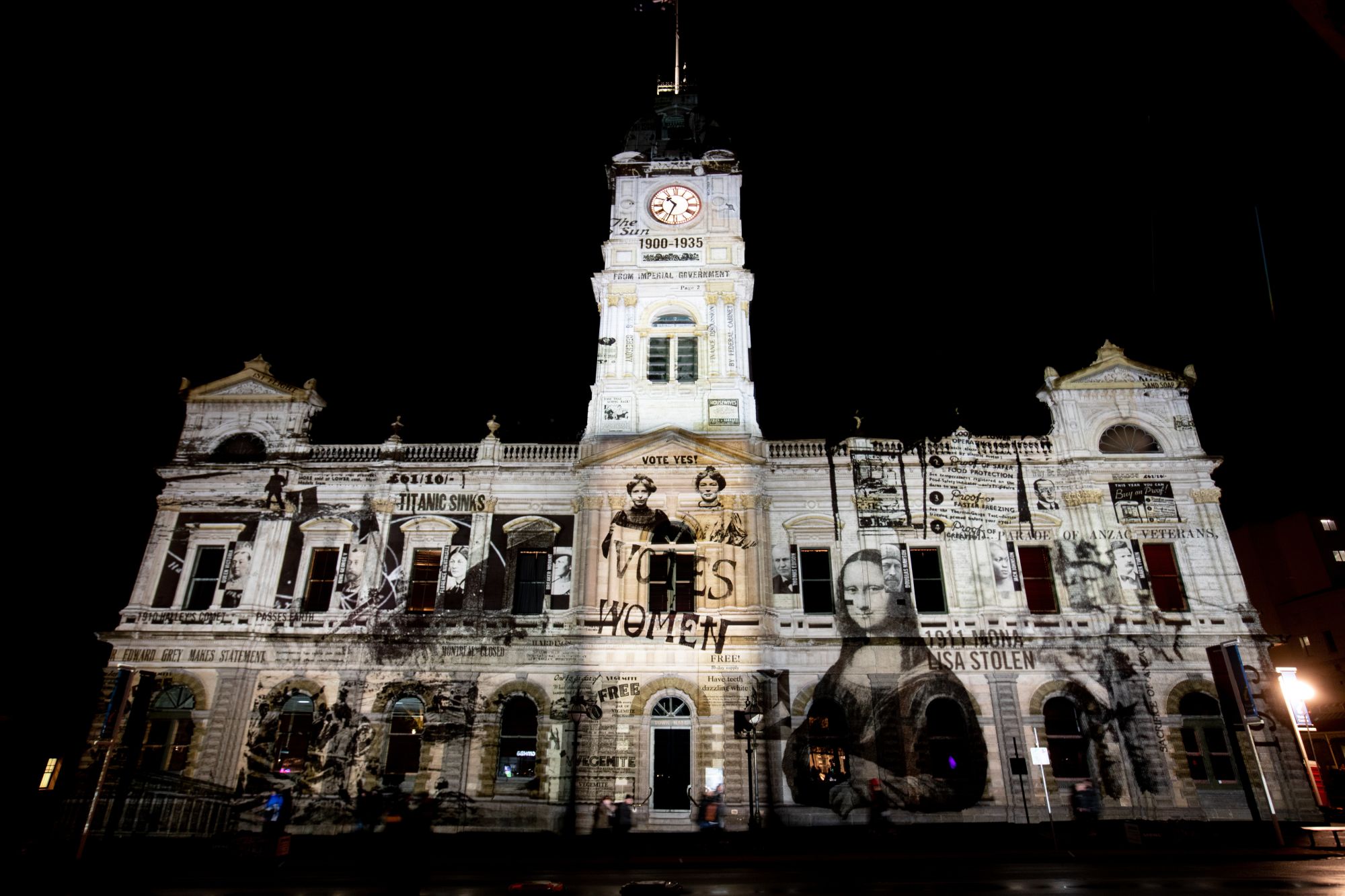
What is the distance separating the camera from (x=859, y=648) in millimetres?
22859

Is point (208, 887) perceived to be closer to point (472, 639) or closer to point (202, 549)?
point (472, 639)

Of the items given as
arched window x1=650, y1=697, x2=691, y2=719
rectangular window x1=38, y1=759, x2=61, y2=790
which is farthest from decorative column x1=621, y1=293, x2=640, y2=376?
rectangular window x1=38, y1=759, x2=61, y2=790

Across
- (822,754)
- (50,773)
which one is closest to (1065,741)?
(822,754)

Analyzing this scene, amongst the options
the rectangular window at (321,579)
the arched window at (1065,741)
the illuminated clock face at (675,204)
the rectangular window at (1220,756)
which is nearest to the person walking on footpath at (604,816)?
the rectangular window at (321,579)

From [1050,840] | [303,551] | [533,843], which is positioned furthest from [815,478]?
[303,551]

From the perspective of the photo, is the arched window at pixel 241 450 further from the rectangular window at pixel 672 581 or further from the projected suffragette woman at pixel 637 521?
the rectangular window at pixel 672 581

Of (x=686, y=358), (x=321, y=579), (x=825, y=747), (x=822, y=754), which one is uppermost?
(x=686, y=358)

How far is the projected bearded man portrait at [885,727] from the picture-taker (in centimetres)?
2142

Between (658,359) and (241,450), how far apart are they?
47.8ft

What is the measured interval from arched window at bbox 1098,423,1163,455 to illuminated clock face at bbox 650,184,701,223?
16240mm

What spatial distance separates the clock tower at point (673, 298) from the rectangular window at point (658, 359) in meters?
0.03

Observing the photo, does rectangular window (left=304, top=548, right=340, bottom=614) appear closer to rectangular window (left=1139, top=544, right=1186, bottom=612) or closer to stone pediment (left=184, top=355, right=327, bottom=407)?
stone pediment (left=184, top=355, right=327, bottom=407)

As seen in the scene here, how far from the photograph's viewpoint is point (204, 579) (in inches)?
961

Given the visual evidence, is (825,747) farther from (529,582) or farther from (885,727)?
(529,582)
